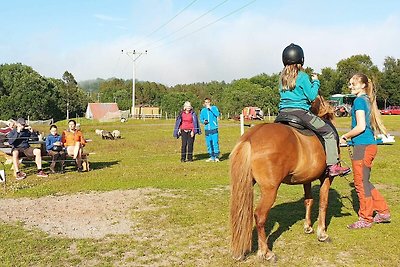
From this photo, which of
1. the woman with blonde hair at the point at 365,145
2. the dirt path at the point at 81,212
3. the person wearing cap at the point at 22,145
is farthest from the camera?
the person wearing cap at the point at 22,145

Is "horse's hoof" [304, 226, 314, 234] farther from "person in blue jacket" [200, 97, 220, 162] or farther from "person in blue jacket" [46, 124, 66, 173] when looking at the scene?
"person in blue jacket" [200, 97, 220, 162]

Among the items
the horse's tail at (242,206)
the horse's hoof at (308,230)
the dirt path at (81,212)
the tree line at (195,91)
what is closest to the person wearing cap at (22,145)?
the dirt path at (81,212)

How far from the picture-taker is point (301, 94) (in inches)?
224

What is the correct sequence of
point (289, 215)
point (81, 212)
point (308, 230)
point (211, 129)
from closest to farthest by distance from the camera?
point (308, 230), point (289, 215), point (81, 212), point (211, 129)

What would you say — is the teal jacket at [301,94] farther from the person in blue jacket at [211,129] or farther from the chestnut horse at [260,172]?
the person in blue jacket at [211,129]

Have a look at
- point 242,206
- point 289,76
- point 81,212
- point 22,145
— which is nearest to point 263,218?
point 242,206

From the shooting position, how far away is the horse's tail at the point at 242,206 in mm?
4910

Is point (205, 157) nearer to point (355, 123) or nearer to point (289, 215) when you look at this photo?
point (289, 215)

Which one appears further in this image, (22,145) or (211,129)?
(211,129)

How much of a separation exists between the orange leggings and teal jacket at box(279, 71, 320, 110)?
1318 mm

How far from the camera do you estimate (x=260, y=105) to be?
73.4m

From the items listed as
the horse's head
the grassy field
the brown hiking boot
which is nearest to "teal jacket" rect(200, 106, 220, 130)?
the grassy field

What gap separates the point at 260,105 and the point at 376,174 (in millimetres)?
62882

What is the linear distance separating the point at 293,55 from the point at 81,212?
4601 millimetres
